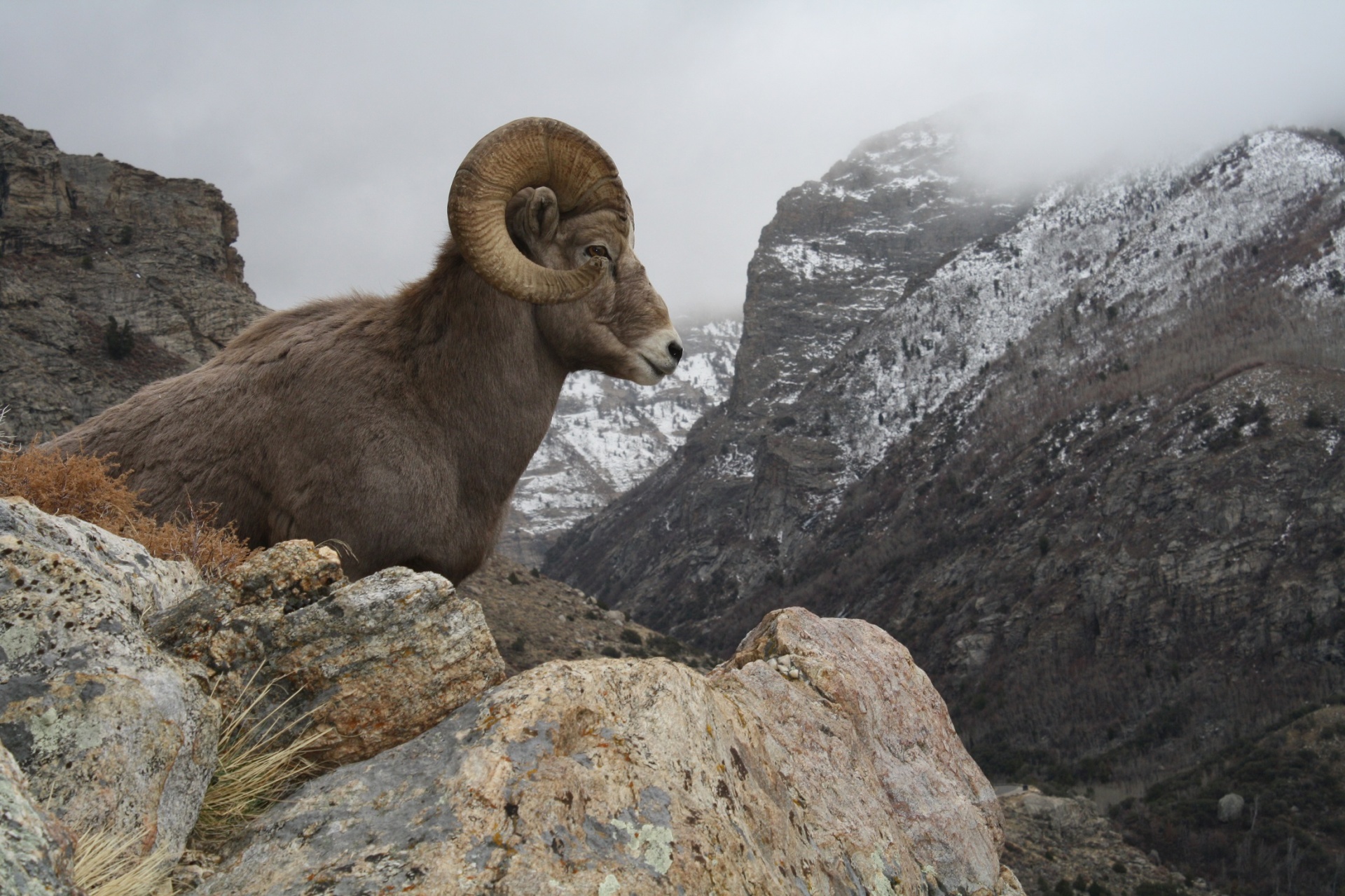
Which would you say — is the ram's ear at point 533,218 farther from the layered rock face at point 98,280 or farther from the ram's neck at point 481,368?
the layered rock face at point 98,280

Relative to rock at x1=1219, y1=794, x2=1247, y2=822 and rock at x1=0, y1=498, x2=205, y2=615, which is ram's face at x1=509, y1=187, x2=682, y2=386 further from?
rock at x1=1219, y1=794, x2=1247, y2=822

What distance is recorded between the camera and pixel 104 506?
5312mm

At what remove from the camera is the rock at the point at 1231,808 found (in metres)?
86.2

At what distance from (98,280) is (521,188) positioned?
37.4 metres

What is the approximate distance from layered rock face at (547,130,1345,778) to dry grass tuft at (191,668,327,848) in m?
121

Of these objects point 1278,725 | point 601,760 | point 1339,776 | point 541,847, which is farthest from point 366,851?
point 1278,725

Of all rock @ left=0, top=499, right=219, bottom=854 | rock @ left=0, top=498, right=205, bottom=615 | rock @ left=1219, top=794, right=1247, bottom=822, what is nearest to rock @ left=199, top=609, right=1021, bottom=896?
rock @ left=0, top=499, right=219, bottom=854

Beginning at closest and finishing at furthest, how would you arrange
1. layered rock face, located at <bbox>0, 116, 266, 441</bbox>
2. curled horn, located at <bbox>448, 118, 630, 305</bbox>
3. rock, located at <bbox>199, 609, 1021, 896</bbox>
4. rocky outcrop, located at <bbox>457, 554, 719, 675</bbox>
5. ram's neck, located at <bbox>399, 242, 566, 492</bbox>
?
rock, located at <bbox>199, 609, 1021, 896</bbox> → curled horn, located at <bbox>448, 118, 630, 305</bbox> → ram's neck, located at <bbox>399, 242, 566, 492</bbox> → rocky outcrop, located at <bbox>457, 554, 719, 675</bbox> → layered rock face, located at <bbox>0, 116, 266, 441</bbox>

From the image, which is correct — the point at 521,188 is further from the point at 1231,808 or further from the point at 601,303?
the point at 1231,808

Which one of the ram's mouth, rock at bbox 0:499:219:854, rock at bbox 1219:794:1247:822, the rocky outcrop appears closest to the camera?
rock at bbox 0:499:219:854

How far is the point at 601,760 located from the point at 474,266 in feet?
11.4

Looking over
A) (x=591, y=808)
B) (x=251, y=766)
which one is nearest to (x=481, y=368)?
(x=251, y=766)

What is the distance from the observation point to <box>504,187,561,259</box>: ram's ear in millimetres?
6527

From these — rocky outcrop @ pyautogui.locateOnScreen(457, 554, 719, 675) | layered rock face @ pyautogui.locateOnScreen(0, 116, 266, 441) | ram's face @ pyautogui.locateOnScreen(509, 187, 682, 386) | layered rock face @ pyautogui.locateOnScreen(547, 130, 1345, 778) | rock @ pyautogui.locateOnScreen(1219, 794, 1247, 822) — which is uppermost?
layered rock face @ pyautogui.locateOnScreen(0, 116, 266, 441)
